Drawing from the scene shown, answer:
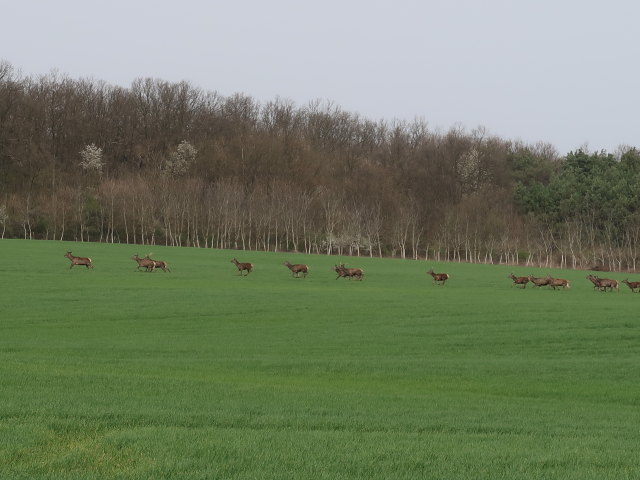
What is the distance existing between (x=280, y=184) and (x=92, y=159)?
2826 centimetres

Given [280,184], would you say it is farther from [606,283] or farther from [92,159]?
[606,283]

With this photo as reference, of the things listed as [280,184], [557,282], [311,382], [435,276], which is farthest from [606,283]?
[280,184]

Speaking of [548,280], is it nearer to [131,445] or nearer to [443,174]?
[131,445]

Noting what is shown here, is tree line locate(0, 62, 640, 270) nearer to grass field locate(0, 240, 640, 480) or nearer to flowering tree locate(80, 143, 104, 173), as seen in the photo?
flowering tree locate(80, 143, 104, 173)

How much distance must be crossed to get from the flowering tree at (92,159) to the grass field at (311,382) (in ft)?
240

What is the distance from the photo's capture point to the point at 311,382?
16.8 m

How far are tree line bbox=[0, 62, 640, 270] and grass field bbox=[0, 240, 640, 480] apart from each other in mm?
52044

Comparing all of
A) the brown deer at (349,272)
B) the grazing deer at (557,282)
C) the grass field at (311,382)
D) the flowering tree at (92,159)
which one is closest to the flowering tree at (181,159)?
the flowering tree at (92,159)

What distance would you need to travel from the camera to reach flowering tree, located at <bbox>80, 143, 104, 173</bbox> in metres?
113

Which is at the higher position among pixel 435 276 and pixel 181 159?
pixel 181 159

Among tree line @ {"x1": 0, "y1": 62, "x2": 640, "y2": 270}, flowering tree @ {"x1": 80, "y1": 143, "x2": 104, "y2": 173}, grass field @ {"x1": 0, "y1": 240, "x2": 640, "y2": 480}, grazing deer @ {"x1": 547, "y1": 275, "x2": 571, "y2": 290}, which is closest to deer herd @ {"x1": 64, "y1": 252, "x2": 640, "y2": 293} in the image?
grazing deer @ {"x1": 547, "y1": 275, "x2": 571, "y2": 290}

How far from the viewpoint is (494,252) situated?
96125mm

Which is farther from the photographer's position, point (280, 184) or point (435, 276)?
point (280, 184)

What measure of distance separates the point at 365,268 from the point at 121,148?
75.1 m
